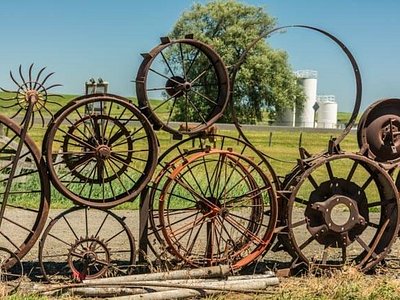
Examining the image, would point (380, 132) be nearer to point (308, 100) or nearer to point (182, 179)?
point (182, 179)

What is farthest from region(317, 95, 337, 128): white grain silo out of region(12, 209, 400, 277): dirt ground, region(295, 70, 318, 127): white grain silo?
region(12, 209, 400, 277): dirt ground

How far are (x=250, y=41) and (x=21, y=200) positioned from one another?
37440 mm

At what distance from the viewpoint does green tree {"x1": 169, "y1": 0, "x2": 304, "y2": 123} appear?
4822 centimetres

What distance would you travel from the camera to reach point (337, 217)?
10.9 metres

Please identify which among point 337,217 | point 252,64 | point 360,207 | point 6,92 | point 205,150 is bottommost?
point 337,217

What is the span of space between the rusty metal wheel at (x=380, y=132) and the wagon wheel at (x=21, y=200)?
337 cm

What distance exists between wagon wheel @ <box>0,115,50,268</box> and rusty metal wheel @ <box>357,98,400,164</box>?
3370mm

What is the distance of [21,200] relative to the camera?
12.0 m

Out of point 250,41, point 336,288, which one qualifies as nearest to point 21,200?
point 336,288

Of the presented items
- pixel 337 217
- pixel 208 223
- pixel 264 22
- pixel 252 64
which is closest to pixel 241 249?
pixel 208 223

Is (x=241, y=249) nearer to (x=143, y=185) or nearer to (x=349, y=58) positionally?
(x=143, y=185)

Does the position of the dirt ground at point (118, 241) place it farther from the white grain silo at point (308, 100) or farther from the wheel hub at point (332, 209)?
the white grain silo at point (308, 100)

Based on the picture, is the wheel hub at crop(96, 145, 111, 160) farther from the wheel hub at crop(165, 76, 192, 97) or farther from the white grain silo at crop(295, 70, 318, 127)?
the white grain silo at crop(295, 70, 318, 127)

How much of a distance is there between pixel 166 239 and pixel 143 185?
57 centimetres
